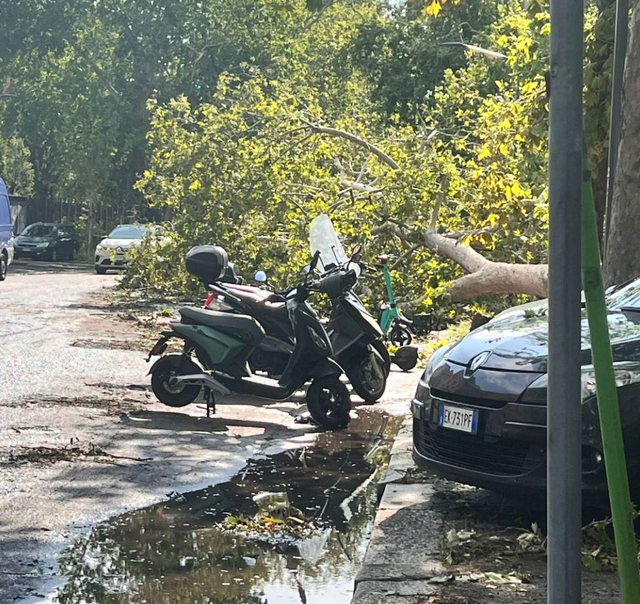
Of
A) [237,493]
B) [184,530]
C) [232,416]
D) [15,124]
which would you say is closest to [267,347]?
[232,416]

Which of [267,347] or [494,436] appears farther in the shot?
[267,347]

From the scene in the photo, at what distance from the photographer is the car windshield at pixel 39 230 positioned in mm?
44259

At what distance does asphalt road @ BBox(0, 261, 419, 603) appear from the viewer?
6.31 metres

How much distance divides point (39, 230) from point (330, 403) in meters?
36.6

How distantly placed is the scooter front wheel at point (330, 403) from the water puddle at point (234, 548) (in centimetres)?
167

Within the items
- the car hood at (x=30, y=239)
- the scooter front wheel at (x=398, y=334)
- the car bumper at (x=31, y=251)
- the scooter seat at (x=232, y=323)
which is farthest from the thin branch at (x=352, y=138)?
the car hood at (x=30, y=239)

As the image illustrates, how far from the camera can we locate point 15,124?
52656mm

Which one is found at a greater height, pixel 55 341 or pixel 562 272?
pixel 562 272

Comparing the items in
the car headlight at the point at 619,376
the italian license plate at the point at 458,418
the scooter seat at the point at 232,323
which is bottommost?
the scooter seat at the point at 232,323

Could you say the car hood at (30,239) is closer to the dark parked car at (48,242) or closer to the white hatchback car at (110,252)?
the dark parked car at (48,242)

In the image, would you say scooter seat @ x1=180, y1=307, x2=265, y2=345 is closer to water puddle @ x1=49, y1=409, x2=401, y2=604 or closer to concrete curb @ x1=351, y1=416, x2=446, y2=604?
water puddle @ x1=49, y1=409, x2=401, y2=604

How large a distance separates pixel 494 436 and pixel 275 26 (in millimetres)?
41943

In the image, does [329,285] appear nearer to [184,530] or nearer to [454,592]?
[184,530]

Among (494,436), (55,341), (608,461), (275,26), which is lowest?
(55,341)
